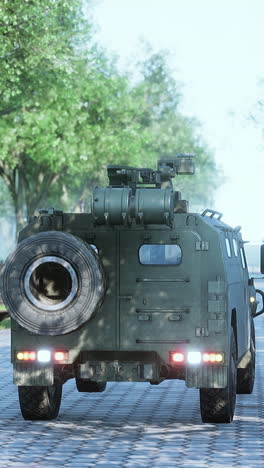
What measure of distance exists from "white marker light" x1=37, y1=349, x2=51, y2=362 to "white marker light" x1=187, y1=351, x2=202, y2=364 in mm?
1327

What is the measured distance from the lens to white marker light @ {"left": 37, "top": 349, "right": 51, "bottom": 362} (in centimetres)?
1203

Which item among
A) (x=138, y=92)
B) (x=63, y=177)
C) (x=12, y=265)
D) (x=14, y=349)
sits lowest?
(x=14, y=349)

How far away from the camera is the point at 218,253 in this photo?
12.0 metres

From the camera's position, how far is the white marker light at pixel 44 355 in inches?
474

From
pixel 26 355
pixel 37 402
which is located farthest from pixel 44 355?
pixel 37 402

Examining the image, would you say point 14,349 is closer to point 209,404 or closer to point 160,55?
point 209,404

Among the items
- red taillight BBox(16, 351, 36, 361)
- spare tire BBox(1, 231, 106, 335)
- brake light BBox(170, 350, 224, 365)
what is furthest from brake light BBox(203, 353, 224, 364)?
red taillight BBox(16, 351, 36, 361)

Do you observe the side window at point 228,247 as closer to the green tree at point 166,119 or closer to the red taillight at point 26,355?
the red taillight at point 26,355

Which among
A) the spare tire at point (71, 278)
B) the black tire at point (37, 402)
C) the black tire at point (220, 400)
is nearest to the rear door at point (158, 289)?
the spare tire at point (71, 278)

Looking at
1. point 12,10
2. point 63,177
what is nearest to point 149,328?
point 12,10

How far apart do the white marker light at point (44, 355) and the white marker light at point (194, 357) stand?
1.33 meters

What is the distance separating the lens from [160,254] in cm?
1216

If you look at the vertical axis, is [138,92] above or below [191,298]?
above

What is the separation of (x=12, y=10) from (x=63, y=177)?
78.2ft
